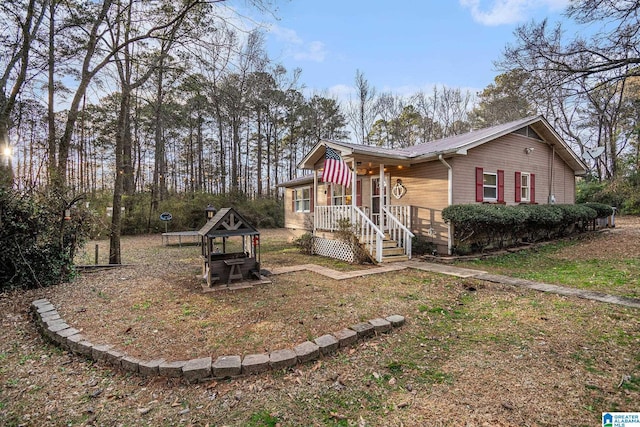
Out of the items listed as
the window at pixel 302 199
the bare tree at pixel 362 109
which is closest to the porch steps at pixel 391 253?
the window at pixel 302 199

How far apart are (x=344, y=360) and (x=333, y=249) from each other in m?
6.61

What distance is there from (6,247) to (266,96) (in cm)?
2158

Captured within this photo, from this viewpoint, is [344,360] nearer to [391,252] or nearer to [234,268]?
[234,268]

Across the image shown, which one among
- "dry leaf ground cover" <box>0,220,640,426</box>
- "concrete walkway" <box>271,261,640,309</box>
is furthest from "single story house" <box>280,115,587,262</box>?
"dry leaf ground cover" <box>0,220,640,426</box>

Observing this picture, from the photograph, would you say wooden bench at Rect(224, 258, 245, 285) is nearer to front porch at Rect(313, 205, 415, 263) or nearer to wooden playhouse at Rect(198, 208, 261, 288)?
wooden playhouse at Rect(198, 208, 261, 288)

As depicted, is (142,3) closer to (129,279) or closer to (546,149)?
(129,279)

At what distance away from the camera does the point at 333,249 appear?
32.2 feet

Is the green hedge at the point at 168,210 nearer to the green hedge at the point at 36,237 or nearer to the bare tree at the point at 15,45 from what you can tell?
the bare tree at the point at 15,45

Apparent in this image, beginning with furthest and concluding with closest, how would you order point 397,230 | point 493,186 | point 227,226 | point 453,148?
1. point 493,186
2. point 397,230
3. point 453,148
4. point 227,226

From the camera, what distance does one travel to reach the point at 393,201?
1115cm

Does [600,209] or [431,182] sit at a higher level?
[431,182]

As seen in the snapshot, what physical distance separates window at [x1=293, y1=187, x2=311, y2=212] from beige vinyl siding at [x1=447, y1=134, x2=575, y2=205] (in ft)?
23.9
